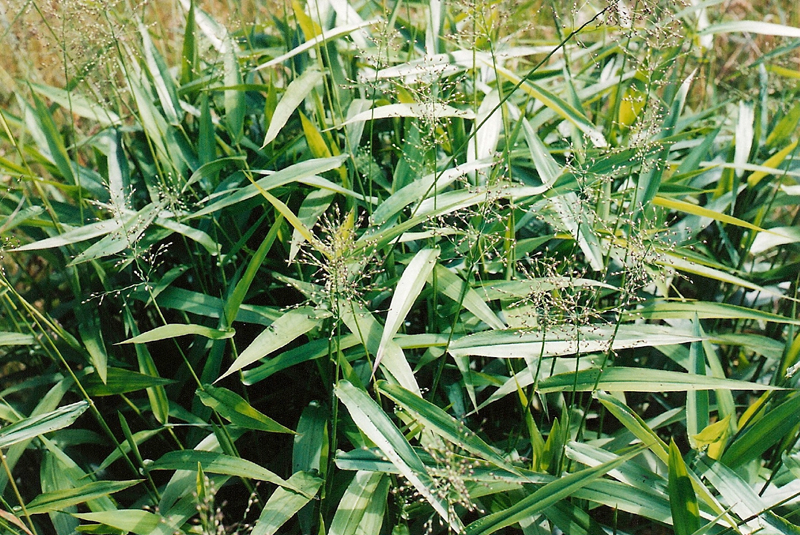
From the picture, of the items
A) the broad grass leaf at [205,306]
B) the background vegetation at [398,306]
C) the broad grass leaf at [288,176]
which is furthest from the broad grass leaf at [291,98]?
the broad grass leaf at [205,306]

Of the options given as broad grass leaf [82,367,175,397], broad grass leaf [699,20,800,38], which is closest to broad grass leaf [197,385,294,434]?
broad grass leaf [82,367,175,397]

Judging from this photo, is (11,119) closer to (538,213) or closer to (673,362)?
(538,213)

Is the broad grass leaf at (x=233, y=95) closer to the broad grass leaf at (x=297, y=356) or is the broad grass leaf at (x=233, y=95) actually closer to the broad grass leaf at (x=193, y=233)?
the broad grass leaf at (x=193, y=233)

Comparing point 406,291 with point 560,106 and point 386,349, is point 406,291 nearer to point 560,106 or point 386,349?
point 386,349

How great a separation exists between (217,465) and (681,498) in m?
0.85

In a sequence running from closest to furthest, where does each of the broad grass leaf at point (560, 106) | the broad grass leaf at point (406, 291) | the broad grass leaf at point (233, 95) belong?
the broad grass leaf at point (406, 291)
the broad grass leaf at point (560, 106)
the broad grass leaf at point (233, 95)

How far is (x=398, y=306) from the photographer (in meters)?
1.20

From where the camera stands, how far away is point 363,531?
1.23 metres

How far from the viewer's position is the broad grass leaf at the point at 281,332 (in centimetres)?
132

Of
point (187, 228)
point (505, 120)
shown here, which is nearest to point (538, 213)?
point (505, 120)

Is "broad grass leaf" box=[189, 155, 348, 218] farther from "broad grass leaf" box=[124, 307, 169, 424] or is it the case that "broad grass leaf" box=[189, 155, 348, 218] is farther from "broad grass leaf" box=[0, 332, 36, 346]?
"broad grass leaf" box=[0, 332, 36, 346]

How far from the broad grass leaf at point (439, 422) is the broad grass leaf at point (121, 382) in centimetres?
50

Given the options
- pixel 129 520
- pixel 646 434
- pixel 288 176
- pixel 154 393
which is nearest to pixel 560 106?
pixel 288 176

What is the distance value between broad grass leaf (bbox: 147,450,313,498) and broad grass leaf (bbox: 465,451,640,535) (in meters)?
0.34
